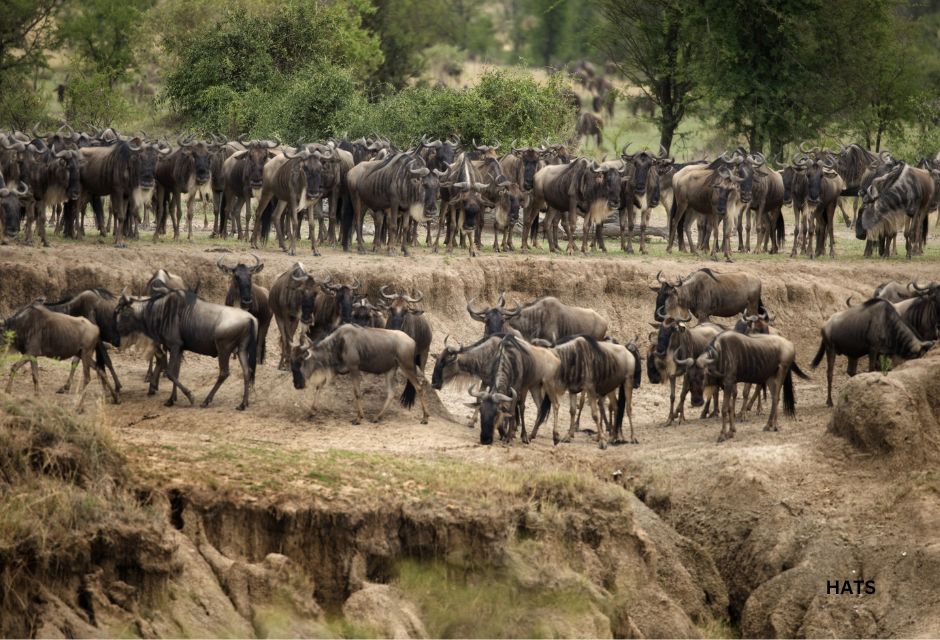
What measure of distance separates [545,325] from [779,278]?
7052 mm

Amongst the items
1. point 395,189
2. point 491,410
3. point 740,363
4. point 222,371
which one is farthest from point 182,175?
point 740,363

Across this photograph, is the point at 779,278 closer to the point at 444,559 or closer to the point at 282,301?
the point at 282,301

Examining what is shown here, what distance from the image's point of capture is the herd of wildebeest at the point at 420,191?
25.2 metres

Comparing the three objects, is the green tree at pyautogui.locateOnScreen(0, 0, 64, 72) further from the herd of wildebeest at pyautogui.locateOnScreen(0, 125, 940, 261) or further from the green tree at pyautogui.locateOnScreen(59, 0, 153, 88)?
the herd of wildebeest at pyautogui.locateOnScreen(0, 125, 940, 261)

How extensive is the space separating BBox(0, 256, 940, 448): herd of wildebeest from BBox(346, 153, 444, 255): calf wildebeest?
4282 millimetres

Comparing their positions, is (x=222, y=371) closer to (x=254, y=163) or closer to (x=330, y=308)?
(x=330, y=308)

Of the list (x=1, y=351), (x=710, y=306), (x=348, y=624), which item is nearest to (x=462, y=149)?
(x=710, y=306)

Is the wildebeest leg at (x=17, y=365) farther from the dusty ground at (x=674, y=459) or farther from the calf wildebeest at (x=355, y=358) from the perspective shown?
the calf wildebeest at (x=355, y=358)

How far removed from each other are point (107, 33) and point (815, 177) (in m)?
23.9

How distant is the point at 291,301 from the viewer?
21.3 metres

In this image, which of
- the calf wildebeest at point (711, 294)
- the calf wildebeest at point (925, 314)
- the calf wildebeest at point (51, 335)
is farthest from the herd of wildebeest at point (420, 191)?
the calf wildebeest at point (925, 314)

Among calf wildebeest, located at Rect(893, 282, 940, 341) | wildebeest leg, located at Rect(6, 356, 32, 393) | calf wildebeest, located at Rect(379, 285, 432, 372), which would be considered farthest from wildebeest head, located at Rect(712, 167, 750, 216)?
wildebeest leg, located at Rect(6, 356, 32, 393)

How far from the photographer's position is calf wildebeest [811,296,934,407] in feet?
67.3

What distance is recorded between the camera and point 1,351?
1803 cm
